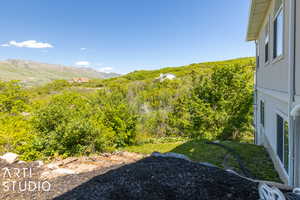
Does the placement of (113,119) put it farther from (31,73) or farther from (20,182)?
(31,73)

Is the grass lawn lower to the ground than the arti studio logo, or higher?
lower

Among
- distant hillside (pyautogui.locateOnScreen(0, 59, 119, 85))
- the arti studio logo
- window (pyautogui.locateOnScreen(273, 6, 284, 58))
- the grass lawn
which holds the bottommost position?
the grass lawn

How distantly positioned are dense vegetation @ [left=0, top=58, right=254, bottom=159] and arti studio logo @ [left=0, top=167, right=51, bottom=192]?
1690 mm

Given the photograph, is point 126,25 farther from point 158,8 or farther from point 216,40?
point 216,40

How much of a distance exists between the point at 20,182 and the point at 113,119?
494 cm

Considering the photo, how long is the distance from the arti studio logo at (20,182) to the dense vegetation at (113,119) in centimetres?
169

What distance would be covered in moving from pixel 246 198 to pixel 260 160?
318 centimetres

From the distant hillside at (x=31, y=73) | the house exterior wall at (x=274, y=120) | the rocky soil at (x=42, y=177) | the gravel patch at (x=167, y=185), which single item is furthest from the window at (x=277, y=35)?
the distant hillside at (x=31, y=73)

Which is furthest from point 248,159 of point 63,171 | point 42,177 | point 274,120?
point 42,177

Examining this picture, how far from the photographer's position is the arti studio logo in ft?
9.10

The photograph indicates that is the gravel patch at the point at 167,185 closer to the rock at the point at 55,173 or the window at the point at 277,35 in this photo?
the rock at the point at 55,173

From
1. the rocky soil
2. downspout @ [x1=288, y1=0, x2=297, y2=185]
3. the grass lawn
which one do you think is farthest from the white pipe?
the rocky soil

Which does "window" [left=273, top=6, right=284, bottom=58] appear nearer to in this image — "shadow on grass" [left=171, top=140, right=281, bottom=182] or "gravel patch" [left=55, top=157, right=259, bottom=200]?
"shadow on grass" [left=171, top=140, right=281, bottom=182]

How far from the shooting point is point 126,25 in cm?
1941
